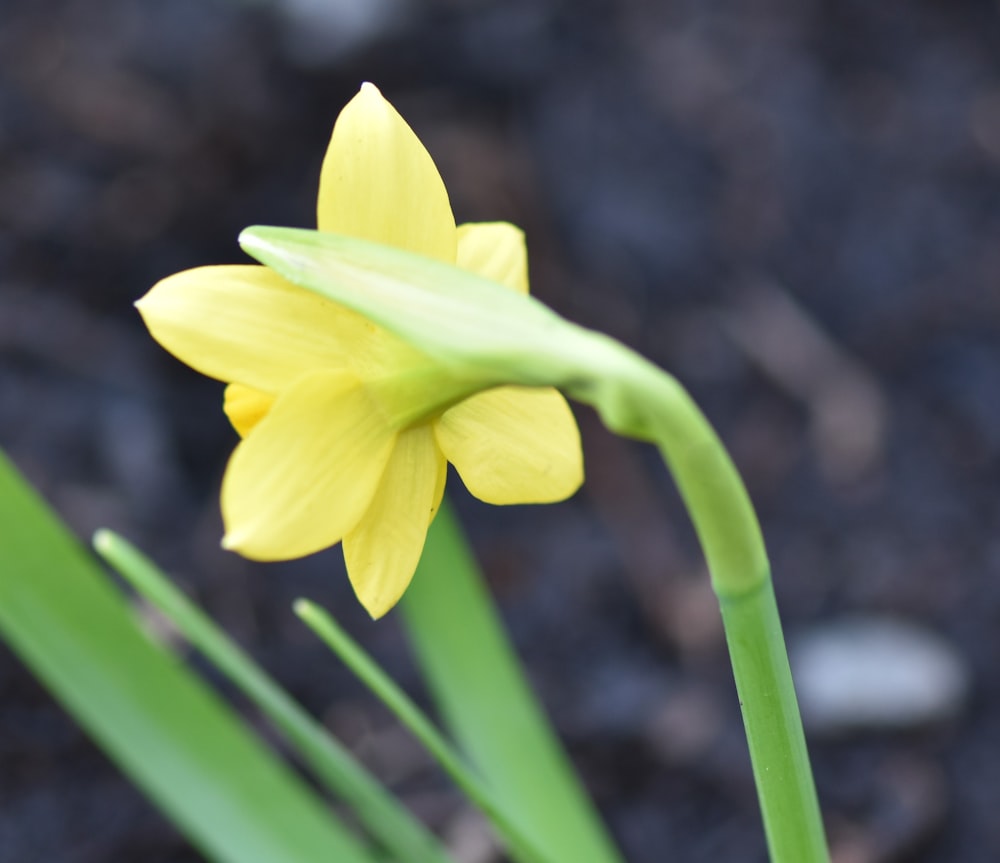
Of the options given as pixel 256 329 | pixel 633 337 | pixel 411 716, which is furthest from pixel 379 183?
pixel 633 337

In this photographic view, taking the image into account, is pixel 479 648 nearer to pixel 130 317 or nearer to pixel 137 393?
pixel 137 393

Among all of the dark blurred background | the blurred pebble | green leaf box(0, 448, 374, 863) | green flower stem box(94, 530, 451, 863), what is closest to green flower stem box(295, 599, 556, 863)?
green flower stem box(94, 530, 451, 863)

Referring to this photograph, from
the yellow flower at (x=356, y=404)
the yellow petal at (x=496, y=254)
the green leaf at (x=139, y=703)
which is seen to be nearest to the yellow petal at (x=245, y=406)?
the yellow flower at (x=356, y=404)

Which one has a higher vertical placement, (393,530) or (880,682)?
(880,682)

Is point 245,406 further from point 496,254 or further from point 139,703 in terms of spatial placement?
point 139,703

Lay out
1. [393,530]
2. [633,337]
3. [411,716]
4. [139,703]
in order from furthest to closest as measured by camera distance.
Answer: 1. [633,337]
2. [139,703]
3. [411,716]
4. [393,530]

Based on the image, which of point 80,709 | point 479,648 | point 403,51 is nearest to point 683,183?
point 403,51
